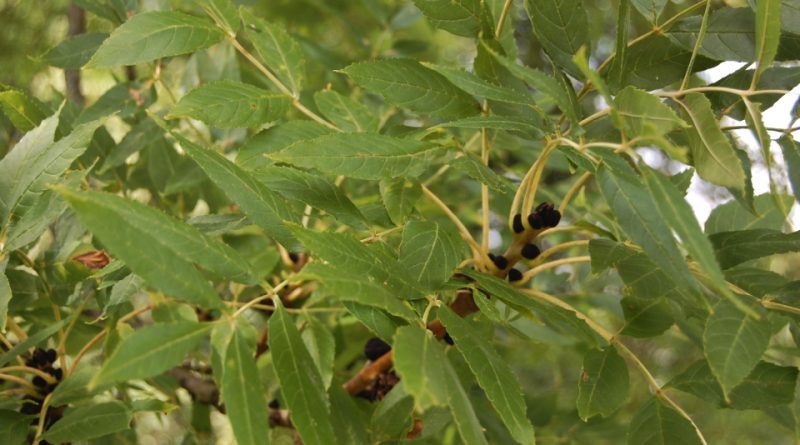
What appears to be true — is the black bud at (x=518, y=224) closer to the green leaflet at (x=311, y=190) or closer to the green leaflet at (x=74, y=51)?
the green leaflet at (x=311, y=190)

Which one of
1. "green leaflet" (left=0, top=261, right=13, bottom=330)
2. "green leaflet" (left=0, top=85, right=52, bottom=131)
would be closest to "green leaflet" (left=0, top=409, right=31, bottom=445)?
"green leaflet" (left=0, top=261, right=13, bottom=330)

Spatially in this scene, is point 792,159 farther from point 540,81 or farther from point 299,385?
point 299,385

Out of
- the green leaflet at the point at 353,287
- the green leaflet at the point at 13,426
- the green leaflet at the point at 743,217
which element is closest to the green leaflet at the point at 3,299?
the green leaflet at the point at 13,426

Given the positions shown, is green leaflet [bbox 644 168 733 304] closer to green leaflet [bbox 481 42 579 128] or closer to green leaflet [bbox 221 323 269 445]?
green leaflet [bbox 481 42 579 128]

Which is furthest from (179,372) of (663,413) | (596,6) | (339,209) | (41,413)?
(596,6)

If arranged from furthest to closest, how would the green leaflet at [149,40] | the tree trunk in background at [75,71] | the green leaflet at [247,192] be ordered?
the tree trunk in background at [75,71]
the green leaflet at [149,40]
the green leaflet at [247,192]

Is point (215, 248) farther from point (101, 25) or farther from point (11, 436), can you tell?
point (101, 25)
